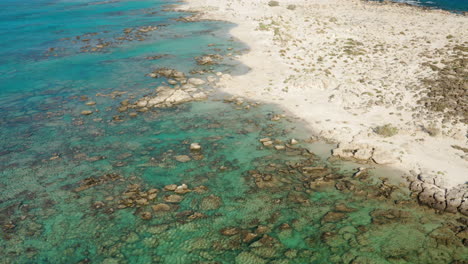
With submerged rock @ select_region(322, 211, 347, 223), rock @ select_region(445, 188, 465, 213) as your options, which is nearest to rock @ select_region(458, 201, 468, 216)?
rock @ select_region(445, 188, 465, 213)


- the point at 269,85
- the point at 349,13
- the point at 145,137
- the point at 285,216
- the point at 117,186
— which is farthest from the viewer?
the point at 349,13

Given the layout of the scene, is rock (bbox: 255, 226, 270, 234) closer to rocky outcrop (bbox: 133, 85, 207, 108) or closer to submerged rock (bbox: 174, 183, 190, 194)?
submerged rock (bbox: 174, 183, 190, 194)

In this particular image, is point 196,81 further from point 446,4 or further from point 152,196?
point 446,4

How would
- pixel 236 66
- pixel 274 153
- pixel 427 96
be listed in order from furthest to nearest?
pixel 236 66 → pixel 427 96 → pixel 274 153

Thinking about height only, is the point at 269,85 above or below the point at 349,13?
below

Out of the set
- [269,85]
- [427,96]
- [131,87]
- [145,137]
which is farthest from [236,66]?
[427,96]

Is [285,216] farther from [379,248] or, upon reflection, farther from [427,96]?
[427,96]

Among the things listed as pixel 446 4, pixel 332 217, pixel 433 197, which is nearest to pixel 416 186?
pixel 433 197
